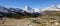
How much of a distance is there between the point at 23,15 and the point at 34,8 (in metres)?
0.29

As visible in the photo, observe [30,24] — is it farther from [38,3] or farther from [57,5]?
[57,5]

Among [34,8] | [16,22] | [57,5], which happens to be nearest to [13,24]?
[16,22]

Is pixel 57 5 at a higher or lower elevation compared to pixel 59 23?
higher

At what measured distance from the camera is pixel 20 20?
233 centimetres

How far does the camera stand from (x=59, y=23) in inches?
91.4

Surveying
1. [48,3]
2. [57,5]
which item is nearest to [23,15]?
[48,3]

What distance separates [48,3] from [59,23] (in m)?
0.49

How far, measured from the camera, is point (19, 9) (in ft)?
7.85

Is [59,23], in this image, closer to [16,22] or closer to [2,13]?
[16,22]

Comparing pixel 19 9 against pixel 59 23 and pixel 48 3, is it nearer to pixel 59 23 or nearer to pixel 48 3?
pixel 48 3

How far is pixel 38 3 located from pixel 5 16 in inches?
30.6

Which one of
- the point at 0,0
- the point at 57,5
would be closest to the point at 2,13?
the point at 0,0

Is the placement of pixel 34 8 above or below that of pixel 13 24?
above

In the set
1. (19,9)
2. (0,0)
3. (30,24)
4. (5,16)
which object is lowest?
(30,24)
